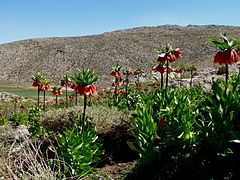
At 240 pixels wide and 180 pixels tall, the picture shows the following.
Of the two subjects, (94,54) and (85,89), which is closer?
(85,89)

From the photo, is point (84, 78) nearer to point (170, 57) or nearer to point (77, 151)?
point (77, 151)

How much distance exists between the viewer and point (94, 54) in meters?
63.7

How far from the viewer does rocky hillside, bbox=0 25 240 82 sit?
58.6m

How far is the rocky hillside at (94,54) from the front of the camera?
2308 inches

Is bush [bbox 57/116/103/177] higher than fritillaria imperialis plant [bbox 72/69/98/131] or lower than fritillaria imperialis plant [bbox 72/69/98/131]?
lower

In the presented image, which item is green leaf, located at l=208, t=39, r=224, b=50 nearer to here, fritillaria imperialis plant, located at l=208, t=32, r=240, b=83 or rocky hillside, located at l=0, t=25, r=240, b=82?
fritillaria imperialis plant, located at l=208, t=32, r=240, b=83

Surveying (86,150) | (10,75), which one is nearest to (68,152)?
(86,150)

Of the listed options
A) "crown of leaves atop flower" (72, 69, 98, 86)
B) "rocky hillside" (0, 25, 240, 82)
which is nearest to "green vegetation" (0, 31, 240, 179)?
"crown of leaves atop flower" (72, 69, 98, 86)

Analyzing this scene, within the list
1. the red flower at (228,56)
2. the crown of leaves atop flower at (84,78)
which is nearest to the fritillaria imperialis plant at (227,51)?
the red flower at (228,56)

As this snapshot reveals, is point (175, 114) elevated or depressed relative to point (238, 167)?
elevated

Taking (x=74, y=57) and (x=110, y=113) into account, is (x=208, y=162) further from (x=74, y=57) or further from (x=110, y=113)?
(x=74, y=57)

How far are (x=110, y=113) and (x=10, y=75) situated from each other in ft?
172

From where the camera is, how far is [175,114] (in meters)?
6.74

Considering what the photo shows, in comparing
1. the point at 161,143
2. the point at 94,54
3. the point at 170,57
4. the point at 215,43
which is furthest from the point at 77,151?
the point at 94,54
